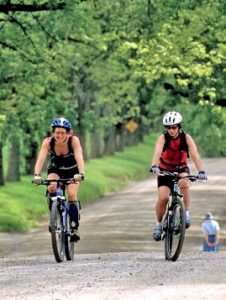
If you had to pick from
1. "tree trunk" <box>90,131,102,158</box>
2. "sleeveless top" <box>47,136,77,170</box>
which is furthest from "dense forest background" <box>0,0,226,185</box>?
"tree trunk" <box>90,131,102,158</box>

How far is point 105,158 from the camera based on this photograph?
6750cm

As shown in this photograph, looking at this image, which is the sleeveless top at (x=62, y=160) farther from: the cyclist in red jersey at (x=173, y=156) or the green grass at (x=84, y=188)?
the green grass at (x=84, y=188)

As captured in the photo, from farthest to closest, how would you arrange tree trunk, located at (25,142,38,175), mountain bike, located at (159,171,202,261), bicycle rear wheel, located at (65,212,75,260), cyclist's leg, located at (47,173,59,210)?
1. tree trunk, located at (25,142,38,175)
2. bicycle rear wheel, located at (65,212,75,260)
3. cyclist's leg, located at (47,173,59,210)
4. mountain bike, located at (159,171,202,261)

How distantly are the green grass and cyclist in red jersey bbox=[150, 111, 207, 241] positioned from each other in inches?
668

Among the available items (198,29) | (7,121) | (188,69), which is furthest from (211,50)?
(7,121)

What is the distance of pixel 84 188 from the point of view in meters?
46.9

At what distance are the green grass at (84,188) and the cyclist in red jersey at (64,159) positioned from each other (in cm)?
1635

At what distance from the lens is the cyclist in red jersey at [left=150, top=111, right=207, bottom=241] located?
15305 millimetres

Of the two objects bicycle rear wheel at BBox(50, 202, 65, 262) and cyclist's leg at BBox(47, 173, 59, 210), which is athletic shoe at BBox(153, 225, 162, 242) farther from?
cyclist's leg at BBox(47, 173, 59, 210)

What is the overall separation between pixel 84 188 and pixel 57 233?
31.1 meters

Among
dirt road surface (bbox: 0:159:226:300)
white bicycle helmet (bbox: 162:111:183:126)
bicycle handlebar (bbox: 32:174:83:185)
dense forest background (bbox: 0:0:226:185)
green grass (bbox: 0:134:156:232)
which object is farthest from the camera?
green grass (bbox: 0:134:156:232)

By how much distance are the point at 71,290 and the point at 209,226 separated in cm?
1229

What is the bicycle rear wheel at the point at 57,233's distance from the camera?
15.4 metres

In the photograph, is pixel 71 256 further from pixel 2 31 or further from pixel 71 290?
pixel 2 31
